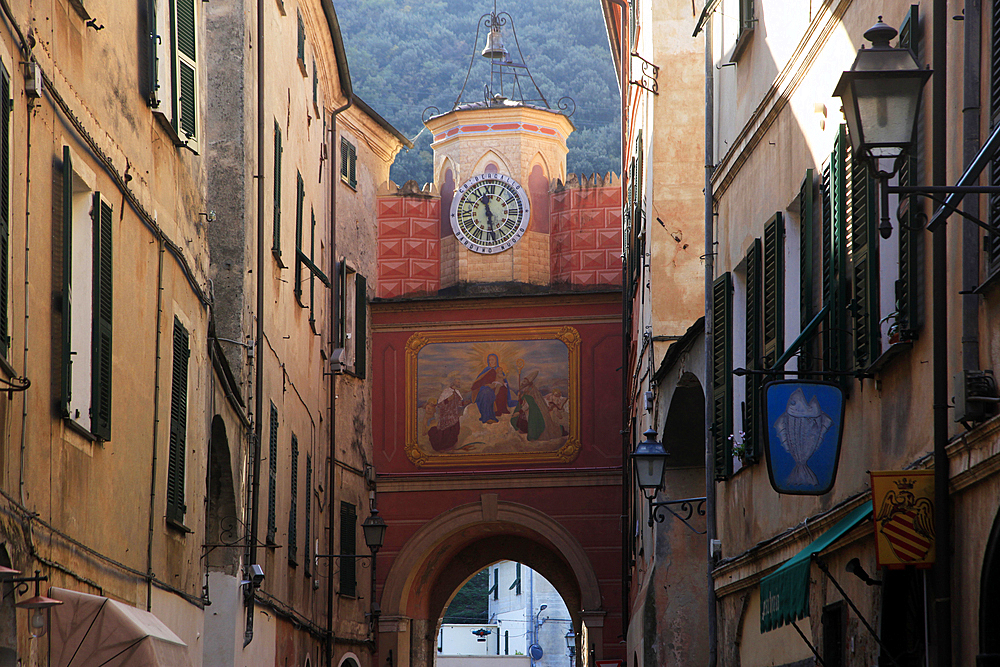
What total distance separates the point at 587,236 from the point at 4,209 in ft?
68.6

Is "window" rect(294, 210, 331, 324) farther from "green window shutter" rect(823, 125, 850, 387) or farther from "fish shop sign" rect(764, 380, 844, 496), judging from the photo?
"fish shop sign" rect(764, 380, 844, 496)

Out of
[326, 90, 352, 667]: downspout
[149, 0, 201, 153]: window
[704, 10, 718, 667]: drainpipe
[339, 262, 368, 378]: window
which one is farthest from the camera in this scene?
[339, 262, 368, 378]: window

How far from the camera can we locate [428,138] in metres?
64.2

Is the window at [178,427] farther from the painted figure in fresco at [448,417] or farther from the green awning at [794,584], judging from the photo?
the painted figure in fresco at [448,417]

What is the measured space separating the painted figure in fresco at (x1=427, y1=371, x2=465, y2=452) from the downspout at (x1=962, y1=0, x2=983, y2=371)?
68.3ft

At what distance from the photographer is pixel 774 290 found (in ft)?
28.0

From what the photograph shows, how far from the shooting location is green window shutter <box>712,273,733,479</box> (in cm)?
Answer: 1006

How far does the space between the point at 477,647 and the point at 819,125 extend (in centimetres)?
5268

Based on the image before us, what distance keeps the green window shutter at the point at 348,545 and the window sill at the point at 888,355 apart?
656 inches

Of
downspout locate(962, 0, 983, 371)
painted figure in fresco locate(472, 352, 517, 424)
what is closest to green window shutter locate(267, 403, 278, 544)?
downspout locate(962, 0, 983, 371)

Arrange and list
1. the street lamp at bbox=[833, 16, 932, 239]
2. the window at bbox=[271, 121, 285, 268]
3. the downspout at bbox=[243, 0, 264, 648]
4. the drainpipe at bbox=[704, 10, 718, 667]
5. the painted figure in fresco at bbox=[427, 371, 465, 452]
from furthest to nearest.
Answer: the painted figure in fresco at bbox=[427, 371, 465, 452] → the window at bbox=[271, 121, 285, 268] → the downspout at bbox=[243, 0, 264, 648] → the drainpipe at bbox=[704, 10, 718, 667] → the street lamp at bbox=[833, 16, 932, 239]

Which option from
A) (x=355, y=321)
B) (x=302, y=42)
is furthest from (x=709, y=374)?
(x=355, y=321)

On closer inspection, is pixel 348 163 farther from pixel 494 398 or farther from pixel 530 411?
pixel 530 411

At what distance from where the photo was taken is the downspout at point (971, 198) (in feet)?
16.6
